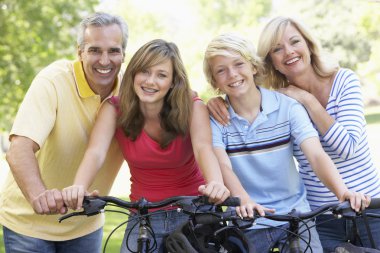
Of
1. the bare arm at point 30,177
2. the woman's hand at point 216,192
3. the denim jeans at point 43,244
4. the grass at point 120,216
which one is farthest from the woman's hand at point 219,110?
the grass at point 120,216

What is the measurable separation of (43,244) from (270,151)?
5.02 feet

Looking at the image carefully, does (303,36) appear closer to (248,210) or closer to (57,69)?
(248,210)

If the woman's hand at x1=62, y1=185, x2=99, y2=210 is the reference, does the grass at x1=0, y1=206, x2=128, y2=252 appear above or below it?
above

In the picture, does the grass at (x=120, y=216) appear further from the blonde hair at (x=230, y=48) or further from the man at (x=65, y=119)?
the blonde hair at (x=230, y=48)

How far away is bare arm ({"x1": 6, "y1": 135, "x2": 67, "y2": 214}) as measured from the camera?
3199mm

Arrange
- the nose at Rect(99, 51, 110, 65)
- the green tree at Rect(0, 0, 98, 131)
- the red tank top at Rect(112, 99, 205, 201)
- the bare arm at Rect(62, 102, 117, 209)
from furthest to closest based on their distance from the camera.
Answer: the green tree at Rect(0, 0, 98, 131), the nose at Rect(99, 51, 110, 65), the red tank top at Rect(112, 99, 205, 201), the bare arm at Rect(62, 102, 117, 209)

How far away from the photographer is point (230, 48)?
12.1ft

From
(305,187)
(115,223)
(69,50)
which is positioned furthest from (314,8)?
(305,187)

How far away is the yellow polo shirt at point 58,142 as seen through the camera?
3926 mm

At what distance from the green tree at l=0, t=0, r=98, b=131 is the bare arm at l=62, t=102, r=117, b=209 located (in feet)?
42.9

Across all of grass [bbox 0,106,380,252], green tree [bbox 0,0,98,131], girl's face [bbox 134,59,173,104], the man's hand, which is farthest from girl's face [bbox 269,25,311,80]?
green tree [bbox 0,0,98,131]

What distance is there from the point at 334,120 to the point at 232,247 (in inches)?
41.0

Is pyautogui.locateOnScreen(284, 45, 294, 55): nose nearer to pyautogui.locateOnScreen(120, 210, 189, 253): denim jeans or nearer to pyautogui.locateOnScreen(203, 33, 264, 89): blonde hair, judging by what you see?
pyautogui.locateOnScreen(203, 33, 264, 89): blonde hair

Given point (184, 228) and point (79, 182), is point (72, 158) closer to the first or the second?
point (79, 182)
